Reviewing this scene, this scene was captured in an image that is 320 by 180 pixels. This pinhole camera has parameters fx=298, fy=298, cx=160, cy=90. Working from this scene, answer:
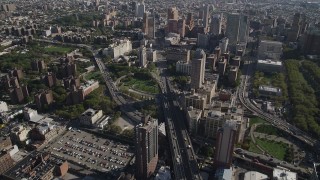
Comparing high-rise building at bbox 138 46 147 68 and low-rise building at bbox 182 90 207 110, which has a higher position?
high-rise building at bbox 138 46 147 68

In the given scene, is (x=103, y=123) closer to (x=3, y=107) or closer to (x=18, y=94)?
(x=3, y=107)

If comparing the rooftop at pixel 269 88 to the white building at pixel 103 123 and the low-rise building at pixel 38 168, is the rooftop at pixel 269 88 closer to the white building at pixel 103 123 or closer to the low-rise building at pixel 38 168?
the white building at pixel 103 123

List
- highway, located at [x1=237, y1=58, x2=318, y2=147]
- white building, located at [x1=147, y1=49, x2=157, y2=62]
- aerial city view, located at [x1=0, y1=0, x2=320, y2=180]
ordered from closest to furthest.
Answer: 1. aerial city view, located at [x1=0, y1=0, x2=320, y2=180]
2. highway, located at [x1=237, y1=58, x2=318, y2=147]
3. white building, located at [x1=147, y1=49, x2=157, y2=62]

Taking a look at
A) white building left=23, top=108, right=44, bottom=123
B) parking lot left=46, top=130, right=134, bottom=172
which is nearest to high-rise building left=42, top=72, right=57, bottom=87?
white building left=23, top=108, right=44, bottom=123

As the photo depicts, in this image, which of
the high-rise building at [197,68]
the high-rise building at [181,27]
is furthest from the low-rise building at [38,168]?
the high-rise building at [181,27]

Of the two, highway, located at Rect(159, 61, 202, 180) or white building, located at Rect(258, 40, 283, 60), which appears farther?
white building, located at Rect(258, 40, 283, 60)

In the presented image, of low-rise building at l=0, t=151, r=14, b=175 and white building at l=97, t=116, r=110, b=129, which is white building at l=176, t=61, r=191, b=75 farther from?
low-rise building at l=0, t=151, r=14, b=175

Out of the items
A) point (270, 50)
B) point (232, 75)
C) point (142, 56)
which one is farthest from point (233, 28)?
point (142, 56)
